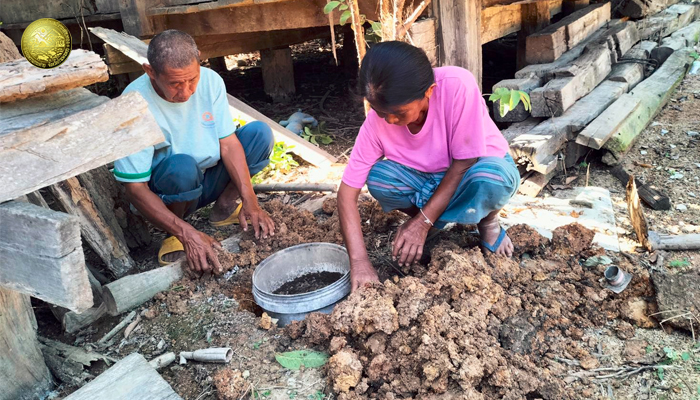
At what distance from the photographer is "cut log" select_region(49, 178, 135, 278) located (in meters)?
2.94

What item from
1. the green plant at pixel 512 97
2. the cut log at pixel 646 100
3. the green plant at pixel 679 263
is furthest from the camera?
the cut log at pixel 646 100

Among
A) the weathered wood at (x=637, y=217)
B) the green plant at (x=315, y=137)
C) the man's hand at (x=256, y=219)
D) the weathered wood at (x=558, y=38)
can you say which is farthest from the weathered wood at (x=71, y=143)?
the weathered wood at (x=558, y=38)

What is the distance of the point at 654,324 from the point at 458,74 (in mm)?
1379

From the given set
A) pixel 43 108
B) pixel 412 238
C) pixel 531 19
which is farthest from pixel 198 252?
pixel 531 19

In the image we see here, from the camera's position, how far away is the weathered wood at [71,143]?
1.52 meters

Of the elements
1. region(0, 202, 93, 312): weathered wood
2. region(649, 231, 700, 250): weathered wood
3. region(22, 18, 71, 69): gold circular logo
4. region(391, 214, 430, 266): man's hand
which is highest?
region(22, 18, 71, 69): gold circular logo

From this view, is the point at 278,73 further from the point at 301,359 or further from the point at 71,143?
the point at 71,143

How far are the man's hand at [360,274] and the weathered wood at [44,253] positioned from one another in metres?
1.13

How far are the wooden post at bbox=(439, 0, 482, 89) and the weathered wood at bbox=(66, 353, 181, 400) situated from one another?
322cm

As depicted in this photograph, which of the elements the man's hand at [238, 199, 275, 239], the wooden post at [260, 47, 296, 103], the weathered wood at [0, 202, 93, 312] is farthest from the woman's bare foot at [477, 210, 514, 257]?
the wooden post at [260, 47, 296, 103]

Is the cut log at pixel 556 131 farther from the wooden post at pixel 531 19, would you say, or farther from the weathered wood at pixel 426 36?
the wooden post at pixel 531 19

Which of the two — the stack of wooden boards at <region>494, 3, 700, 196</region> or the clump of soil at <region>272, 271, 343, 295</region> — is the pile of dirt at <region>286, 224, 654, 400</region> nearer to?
the clump of soil at <region>272, 271, 343, 295</region>

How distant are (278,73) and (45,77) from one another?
16.1ft

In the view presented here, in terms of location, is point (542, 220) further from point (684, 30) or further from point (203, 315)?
point (684, 30)
